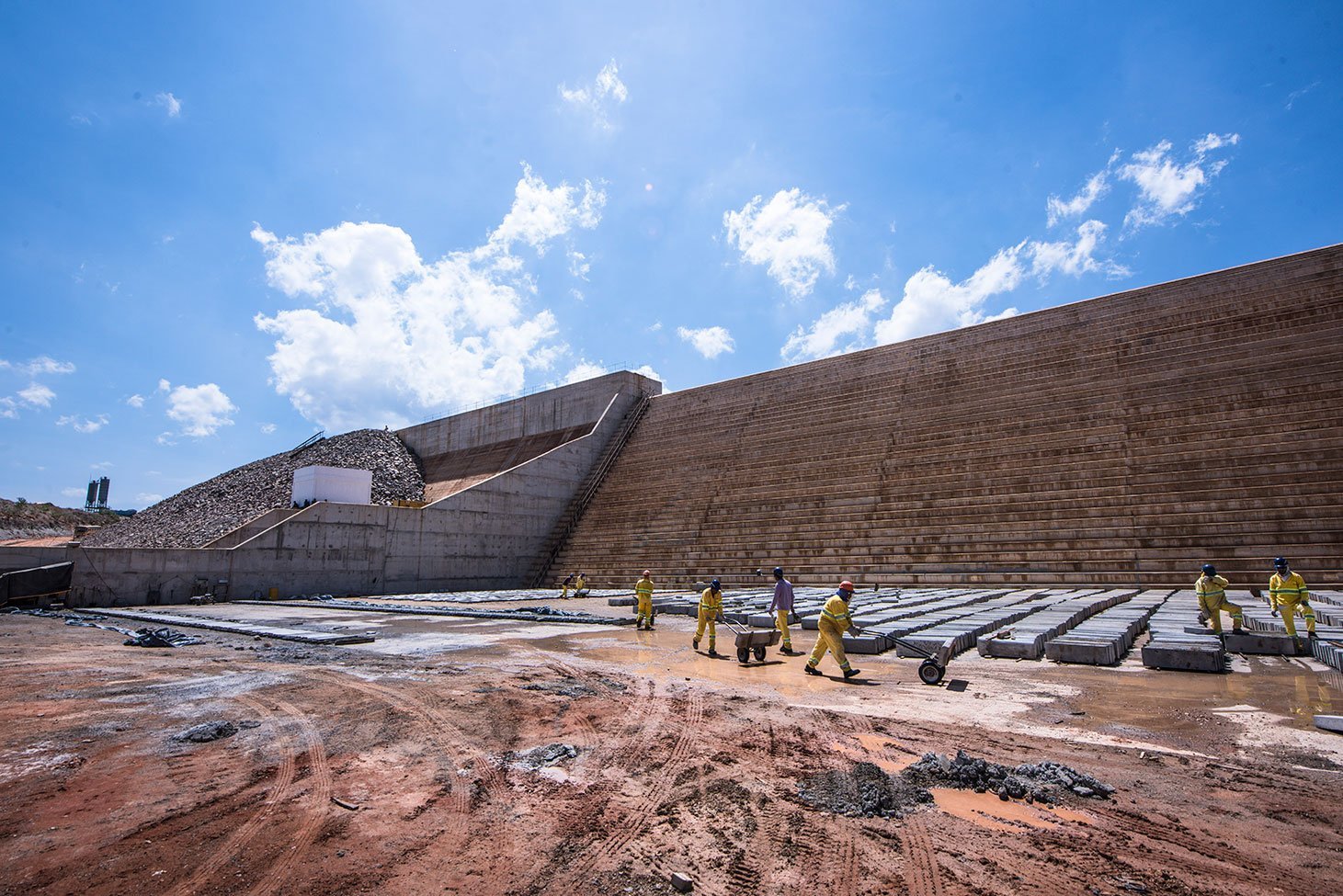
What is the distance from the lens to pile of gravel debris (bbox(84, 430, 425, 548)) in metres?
32.8

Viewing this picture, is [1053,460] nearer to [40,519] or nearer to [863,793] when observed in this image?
[863,793]

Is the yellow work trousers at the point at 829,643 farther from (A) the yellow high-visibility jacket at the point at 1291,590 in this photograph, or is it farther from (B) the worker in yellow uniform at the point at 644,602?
(A) the yellow high-visibility jacket at the point at 1291,590

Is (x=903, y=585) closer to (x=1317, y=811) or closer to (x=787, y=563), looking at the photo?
(x=787, y=563)

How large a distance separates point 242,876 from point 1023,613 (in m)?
11.1

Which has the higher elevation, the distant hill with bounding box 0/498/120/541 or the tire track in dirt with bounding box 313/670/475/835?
the distant hill with bounding box 0/498/120/541

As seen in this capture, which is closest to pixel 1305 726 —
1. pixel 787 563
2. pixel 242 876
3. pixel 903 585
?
pixel 242 876

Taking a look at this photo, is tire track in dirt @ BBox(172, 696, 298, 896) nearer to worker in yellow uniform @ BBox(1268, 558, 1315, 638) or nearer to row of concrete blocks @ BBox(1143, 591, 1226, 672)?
row of concrete blocks @ BBox(1143, 591, 1226, 672)

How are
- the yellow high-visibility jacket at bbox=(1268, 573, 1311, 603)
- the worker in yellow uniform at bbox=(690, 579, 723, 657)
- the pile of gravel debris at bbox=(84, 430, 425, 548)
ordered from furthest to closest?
1. the pile of gravel debris at bbox=(84, 430, 425, 548)
2. the worker in yellow uniform at bbox=(690, 579, 723, 657)
3. the yellow high-visibility jacket at bbox=(1268, 573, 1311, 603)

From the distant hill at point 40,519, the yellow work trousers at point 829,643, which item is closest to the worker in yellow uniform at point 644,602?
the yellow work trousers at point 829,643

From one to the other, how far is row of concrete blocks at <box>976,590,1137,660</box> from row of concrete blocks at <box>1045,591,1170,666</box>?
0.47 feet

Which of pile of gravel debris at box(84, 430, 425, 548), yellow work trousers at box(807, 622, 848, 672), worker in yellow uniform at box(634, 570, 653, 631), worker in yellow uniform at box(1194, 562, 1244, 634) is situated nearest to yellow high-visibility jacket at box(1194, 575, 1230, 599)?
worker in yellow uniform at box(1194, 562, 1244, 634)

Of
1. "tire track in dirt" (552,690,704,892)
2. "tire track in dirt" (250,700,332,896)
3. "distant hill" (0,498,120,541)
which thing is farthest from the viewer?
"distant hill" (0,498,120,541)

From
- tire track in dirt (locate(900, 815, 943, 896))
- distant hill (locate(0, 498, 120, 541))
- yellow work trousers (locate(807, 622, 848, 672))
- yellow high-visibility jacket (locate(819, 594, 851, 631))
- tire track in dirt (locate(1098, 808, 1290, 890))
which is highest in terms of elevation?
distant hill (locate(0, 498, 120, 541))

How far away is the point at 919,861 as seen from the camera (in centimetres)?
304
